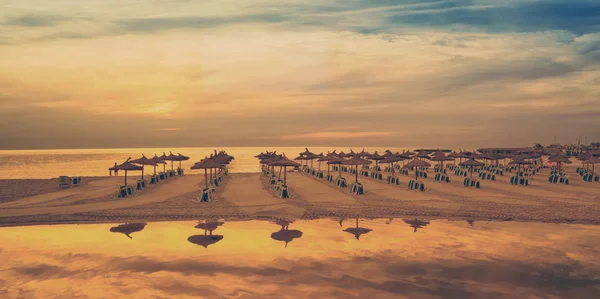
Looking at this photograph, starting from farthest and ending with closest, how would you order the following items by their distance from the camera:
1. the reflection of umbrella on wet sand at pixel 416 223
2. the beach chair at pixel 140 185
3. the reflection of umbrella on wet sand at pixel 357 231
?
the beach chair at pixel 140 185 → the reflection of umbrella on wet sand at pixel 416 223 → the reflection of umbrella on wet sand at pixel 357 231

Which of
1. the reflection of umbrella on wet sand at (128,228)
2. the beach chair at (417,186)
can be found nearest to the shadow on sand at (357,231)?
the reflection of umbrella on wet sand at (128,228)

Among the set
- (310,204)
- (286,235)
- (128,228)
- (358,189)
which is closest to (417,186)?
(358,189)

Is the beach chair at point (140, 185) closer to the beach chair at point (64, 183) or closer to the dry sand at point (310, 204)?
the dry sand at point (310, 204)

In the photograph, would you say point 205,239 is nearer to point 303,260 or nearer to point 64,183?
point 303,260

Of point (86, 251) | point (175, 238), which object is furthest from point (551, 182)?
point (86, 251)

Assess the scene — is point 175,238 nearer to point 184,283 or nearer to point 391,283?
point 184,283

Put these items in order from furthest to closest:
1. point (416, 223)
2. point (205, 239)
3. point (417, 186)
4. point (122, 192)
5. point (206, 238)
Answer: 1. point (417, 186)
2. point (122, 192)
3. point (416, 223)
4. point (206, 238)
5. point (205, 239)

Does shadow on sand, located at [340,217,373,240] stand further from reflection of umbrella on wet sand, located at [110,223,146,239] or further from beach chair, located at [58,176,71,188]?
Result: beach chair, located at [58,176,71,188]
